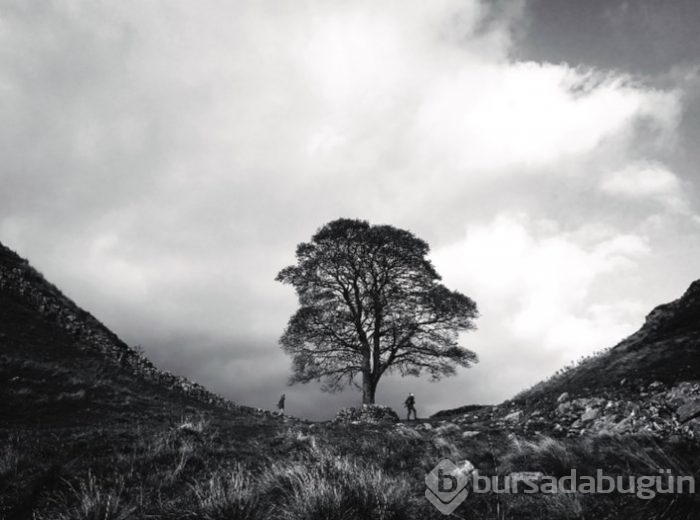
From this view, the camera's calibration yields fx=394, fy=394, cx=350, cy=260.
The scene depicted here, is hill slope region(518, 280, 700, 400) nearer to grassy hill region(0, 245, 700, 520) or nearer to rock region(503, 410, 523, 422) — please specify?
grassy hill region(0, 245, 700, 520)

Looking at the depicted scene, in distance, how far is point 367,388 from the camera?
19844mm

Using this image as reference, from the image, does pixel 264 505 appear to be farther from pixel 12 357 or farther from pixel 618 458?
pixel 12 357

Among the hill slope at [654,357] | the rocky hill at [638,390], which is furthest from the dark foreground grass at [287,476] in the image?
the hill slope at [654,357]

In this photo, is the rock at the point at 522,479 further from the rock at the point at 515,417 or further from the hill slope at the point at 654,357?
the rock at the point at 515,417

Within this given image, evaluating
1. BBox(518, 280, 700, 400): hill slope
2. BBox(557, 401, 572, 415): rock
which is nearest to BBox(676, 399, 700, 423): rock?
BBox(518, 280, 700, 400): hill slope

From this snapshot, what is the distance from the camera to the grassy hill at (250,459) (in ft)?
11.2

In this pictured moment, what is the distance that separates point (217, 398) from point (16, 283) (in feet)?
33.1

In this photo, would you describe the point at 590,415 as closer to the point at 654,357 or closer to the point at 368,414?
the point at 654,357

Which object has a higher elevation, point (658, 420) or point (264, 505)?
point (658, 420)

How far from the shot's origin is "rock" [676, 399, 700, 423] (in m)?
6.43

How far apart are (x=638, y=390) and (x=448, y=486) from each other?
6756mm

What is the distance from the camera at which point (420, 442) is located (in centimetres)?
729

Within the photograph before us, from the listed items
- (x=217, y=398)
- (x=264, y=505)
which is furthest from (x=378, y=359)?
(x=264, y=505)

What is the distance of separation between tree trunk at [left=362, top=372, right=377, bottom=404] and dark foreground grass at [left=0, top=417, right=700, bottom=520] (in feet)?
41.0
